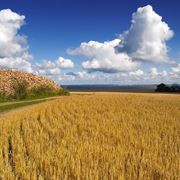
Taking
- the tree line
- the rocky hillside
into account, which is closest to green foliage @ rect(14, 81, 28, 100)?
the rocky hillside

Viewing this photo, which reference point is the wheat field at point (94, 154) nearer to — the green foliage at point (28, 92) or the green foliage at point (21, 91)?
the green foliage at point (28, 92)

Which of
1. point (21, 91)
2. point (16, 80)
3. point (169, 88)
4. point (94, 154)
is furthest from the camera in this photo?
point (169, 88)

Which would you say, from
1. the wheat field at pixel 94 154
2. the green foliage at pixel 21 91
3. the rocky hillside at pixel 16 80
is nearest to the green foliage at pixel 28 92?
the green foliage at pixel 21 91

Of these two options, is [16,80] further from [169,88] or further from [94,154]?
[169,88]

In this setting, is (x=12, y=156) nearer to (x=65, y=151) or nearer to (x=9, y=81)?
(x=65, y=151)

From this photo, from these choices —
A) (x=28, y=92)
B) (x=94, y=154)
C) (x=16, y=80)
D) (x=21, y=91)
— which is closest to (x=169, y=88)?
(x=16, y=80)

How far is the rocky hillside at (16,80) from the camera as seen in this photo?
44531mm

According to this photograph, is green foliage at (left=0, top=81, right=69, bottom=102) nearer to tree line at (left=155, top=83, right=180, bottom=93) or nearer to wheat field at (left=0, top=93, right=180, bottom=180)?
wheat field at (left=0, top=93, right=180, bottom=180)

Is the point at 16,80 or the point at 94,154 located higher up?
the point at 16,80

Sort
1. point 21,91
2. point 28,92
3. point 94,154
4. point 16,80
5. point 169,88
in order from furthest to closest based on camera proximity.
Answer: point 169,88
point 16,80
point 28,92
point 21,91
point 94,154

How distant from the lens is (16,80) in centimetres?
4809

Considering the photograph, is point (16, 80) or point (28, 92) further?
point (16, 80)

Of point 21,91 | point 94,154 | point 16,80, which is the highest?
point 16,80

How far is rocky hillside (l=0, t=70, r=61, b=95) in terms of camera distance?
146 ft
